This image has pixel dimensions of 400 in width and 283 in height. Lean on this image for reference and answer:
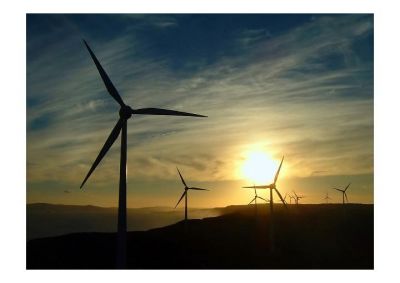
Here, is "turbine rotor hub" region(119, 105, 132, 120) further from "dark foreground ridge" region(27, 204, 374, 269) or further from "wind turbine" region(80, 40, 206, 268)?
"dark foreground ridge" region(27, 204, 374, 269)

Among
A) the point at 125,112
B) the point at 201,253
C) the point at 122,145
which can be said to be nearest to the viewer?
the point at 122,145

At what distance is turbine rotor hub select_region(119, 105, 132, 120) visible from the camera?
28391 mm

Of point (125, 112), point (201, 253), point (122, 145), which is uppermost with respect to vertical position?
point (125, 112)

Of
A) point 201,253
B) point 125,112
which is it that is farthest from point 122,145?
point 201,253

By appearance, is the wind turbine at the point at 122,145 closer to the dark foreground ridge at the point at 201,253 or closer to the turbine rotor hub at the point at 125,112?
the turbine rotor hub at the point at 125,112

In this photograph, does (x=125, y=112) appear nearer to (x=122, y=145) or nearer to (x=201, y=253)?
(x=122, y=145)

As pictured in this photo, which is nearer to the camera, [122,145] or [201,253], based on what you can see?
[122,145]

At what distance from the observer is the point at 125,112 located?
1122 inches

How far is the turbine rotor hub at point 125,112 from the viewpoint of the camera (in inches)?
1118

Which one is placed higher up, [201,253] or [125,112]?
[125,112]

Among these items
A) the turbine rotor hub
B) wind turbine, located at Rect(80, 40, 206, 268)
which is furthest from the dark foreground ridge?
the turbine rotor hub
